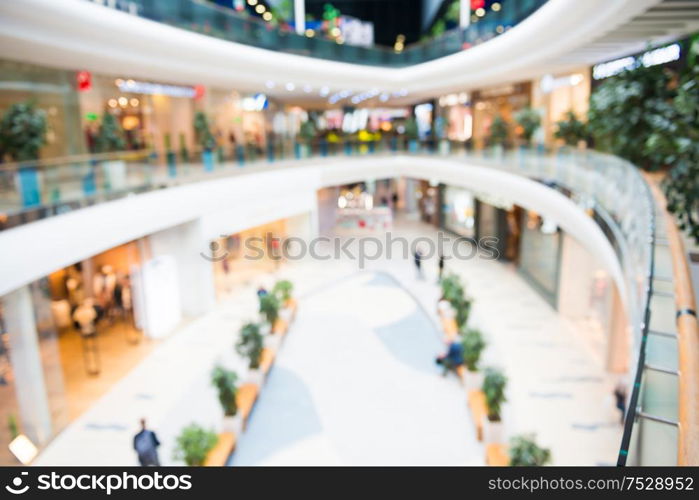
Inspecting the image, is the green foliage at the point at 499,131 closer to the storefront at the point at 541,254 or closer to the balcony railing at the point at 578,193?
the balcony railing at the point at 578,193

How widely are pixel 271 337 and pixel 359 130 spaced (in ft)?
64.2

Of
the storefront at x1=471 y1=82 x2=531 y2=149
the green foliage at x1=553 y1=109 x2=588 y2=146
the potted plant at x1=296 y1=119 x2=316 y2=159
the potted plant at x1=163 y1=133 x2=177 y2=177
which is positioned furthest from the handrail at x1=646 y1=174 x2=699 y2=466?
the potted plant at x1=296 y1=119 x2=316 y2=159

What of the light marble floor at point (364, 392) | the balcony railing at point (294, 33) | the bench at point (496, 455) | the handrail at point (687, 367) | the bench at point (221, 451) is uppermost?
the balcony railing at point (294, 33)

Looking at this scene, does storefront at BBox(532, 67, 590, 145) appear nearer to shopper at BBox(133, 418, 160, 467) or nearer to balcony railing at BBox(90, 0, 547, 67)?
balcony railing at BBox(90, 0, 547, 67)

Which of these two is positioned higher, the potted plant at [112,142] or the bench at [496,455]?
the potted plant at [112,142]

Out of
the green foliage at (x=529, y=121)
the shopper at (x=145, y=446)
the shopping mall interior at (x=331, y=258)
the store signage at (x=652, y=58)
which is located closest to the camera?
the shopper at (x=145, y=446)

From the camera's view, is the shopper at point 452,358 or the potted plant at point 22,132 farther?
the shopper at point 452,358

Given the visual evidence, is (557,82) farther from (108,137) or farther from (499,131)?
(108,137)

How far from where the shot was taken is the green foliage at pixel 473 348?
30.2 feet

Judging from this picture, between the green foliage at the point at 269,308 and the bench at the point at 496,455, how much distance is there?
5.34m

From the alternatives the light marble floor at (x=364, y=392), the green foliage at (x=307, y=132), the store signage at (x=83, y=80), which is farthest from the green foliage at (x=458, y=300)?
the store signage at (x=83, y=80)

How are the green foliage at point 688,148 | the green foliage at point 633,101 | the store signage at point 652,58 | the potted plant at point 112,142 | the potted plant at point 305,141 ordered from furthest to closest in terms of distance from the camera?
the potted plant at point 305,141
the potted plant at point 112,142
the store signage at point 652,58
the green foliage at point 633,101
the green foliage at point 688,148

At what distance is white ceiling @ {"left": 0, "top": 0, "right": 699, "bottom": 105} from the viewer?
26.8 feet
